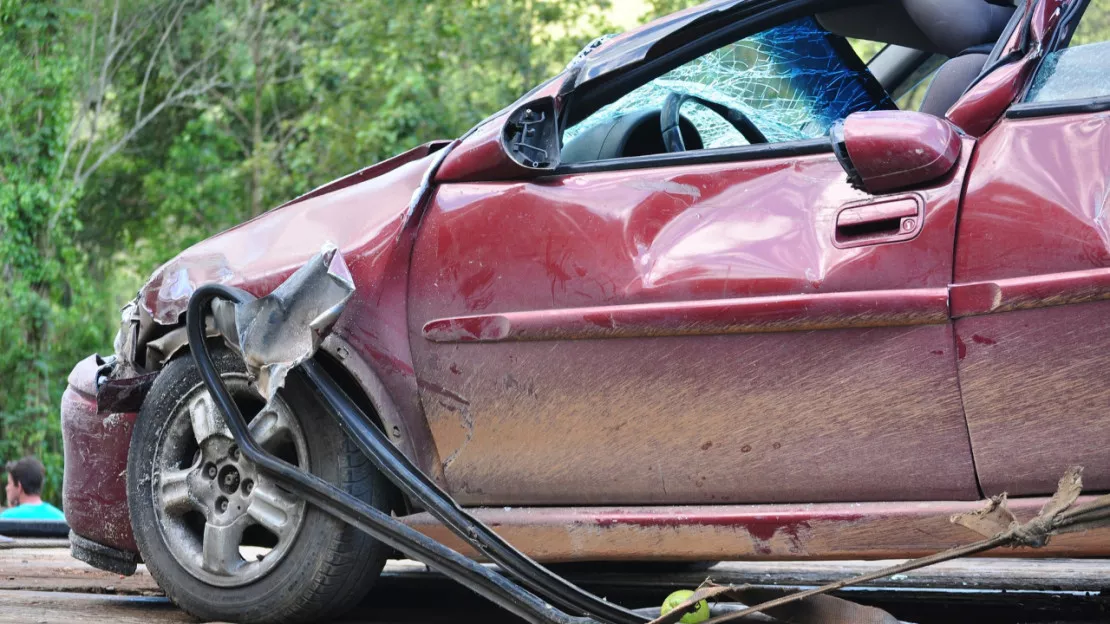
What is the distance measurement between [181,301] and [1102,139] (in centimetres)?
240

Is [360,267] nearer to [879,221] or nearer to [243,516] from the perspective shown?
[243,516]

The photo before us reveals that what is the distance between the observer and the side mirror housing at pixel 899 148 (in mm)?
2580

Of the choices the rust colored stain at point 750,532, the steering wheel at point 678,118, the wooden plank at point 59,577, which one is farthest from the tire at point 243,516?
the steering wheel at point 678,118

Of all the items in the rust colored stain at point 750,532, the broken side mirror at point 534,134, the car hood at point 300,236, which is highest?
the broken side mirror at point 534,134

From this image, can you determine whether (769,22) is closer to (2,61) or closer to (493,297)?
(493,297)

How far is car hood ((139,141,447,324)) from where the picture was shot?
10.6 ft

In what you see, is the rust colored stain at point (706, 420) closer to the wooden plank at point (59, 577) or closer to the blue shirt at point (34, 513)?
the wooden plank at point (59, 577)

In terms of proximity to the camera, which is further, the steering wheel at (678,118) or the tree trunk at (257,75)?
the tree trunk at (257,75)

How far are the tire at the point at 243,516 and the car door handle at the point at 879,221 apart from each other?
1.35 m

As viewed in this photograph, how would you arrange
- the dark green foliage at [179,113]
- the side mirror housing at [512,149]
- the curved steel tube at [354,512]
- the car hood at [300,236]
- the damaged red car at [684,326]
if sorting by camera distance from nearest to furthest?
the damaged red car at [684,326], the curved steel tube at [354,512], the side mirror housing at [512,149], the car hood at [300,236], the dark green foliage at [179,113]

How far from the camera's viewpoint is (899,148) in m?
2.58

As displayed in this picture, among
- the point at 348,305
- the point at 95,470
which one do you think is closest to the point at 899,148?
the point at 348,305

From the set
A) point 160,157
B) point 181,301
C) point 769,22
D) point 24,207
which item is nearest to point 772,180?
point 769,22

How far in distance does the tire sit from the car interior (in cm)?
104
